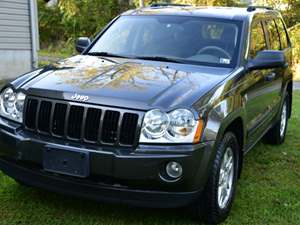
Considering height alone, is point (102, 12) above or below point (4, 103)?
below

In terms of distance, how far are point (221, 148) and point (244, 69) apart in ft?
3.41

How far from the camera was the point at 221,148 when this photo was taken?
3.62 m

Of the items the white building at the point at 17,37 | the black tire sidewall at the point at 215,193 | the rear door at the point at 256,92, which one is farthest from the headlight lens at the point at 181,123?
the white building at the point at 17,37

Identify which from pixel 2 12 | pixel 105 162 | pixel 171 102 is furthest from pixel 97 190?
pixel 2 12

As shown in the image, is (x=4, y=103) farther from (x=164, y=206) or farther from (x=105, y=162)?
(x=164, y=206)

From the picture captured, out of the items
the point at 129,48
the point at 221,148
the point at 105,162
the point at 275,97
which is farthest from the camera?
the point at 275,97

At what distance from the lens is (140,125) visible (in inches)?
129

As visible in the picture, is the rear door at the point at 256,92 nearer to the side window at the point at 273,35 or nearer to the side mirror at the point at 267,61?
the side mirror at the point at 267,61

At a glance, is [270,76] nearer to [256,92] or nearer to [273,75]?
[273,75]

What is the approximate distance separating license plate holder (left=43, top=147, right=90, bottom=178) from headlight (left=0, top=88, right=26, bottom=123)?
442 mm

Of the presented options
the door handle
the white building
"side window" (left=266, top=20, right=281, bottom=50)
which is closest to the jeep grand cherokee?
the door handle

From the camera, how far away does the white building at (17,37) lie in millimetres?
10586

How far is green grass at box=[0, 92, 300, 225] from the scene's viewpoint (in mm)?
3754

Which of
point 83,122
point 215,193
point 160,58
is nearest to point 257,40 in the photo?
point 160,58
